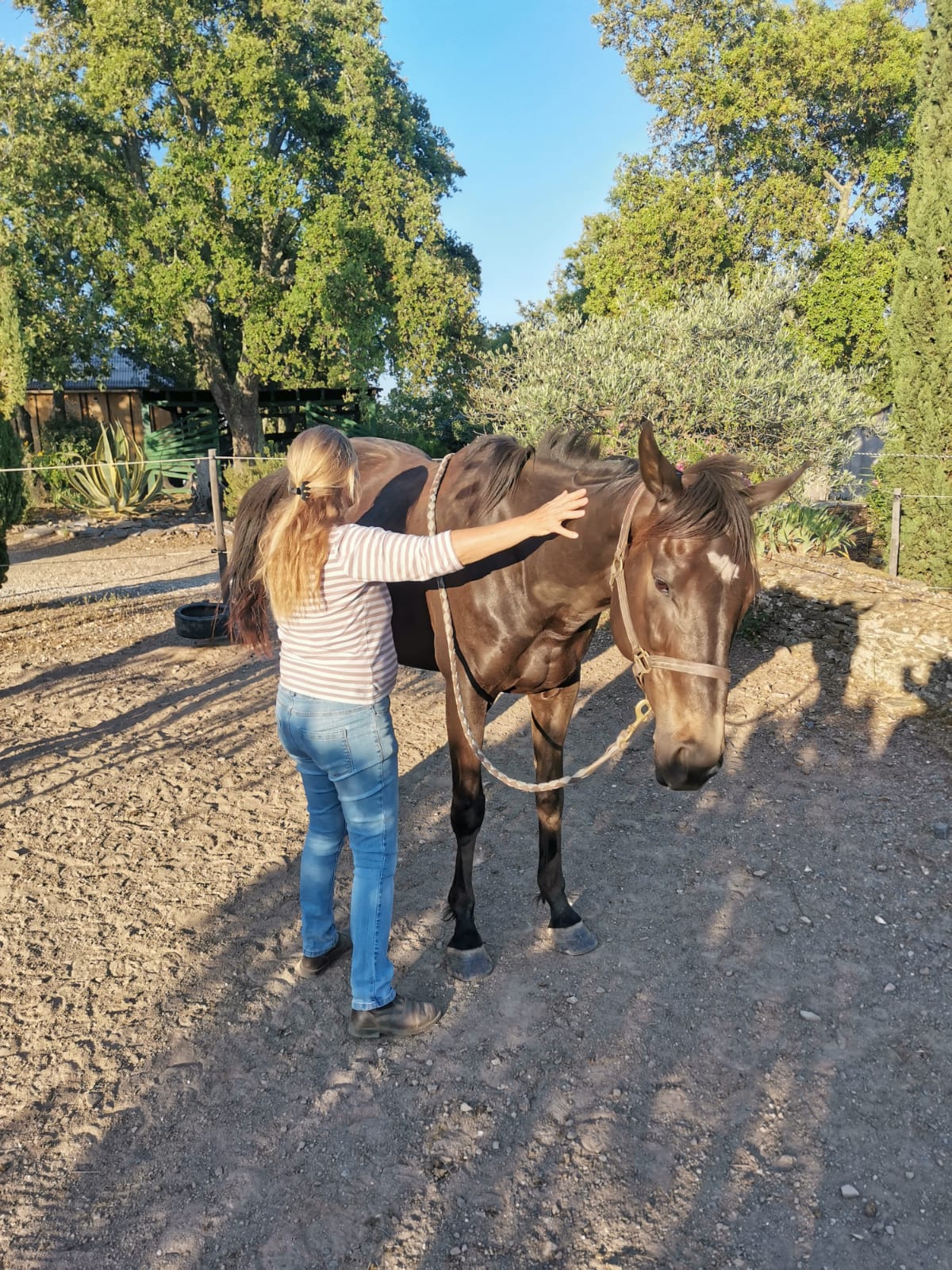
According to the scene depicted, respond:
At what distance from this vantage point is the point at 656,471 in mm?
2199

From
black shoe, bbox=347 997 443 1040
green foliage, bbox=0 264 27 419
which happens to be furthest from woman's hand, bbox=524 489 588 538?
green foliage, bbox=0 264 27 419

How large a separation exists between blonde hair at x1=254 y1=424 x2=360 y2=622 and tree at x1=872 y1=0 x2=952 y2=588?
28.8 feet

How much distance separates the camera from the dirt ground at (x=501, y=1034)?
206 cm

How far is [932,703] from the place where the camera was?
5.53 metres

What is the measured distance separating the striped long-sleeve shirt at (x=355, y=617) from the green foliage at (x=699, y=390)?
201 inches

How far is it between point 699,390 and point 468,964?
624 cm

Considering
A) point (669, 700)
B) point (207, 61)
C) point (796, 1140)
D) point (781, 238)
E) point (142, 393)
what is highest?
point (207, 61)

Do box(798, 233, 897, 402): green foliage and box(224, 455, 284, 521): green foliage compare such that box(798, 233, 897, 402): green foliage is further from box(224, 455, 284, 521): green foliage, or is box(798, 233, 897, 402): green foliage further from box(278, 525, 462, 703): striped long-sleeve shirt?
box(278, 525, 462, 703): striped long-sleeve shirt

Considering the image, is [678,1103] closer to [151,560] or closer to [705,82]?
[151,560]

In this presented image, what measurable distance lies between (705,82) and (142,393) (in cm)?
1513

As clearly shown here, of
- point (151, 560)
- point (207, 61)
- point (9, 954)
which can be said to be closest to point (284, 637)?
point (9, 954)

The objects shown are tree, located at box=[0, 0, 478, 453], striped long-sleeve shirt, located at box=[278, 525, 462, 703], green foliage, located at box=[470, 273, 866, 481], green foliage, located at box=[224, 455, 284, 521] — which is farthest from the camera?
tree, located at box=[0, 0, 478, 453]

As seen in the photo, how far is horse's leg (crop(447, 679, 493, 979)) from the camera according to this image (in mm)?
3033

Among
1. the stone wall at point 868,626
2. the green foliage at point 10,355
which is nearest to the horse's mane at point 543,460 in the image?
the stone wall at point 868,626
